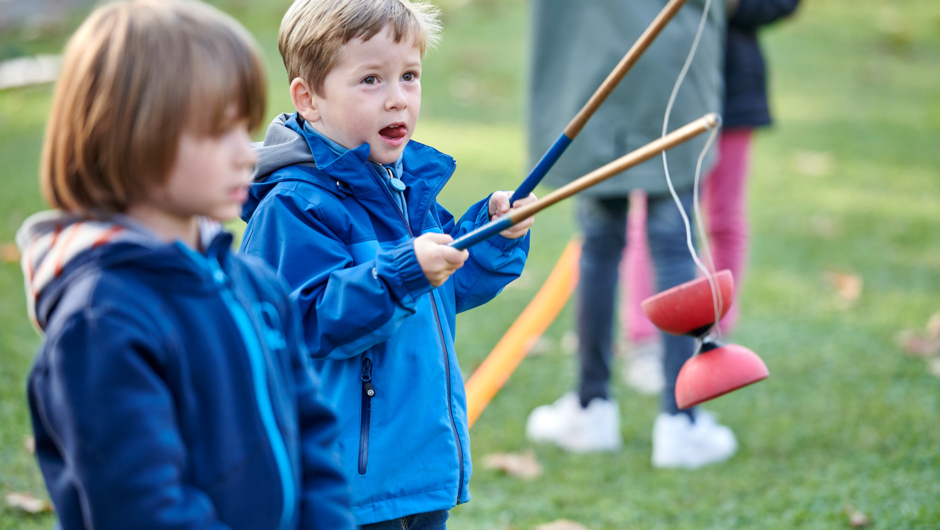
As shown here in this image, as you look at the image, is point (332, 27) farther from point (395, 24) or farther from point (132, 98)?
point (132, 98)

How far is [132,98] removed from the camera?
1065mm

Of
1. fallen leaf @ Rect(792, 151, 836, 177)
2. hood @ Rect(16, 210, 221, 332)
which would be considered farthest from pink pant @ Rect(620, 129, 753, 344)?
fallen leaf @ Rect(792, 151, 836, 177)

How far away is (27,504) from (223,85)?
1.77 metres

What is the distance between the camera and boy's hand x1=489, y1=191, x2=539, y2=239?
173 cm

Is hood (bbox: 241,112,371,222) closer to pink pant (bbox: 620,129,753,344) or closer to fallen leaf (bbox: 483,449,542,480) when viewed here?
fallen leaf (bbox: 483,449,542,480)

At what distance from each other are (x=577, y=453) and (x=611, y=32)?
140 centimetres

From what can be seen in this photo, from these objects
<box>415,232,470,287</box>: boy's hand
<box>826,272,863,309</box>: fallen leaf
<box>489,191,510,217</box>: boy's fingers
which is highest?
<box>489,191,510,217</box>: boy's fingers

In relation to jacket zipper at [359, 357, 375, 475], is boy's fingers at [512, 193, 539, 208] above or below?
above

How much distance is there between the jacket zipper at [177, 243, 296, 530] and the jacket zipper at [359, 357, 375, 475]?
41 cm

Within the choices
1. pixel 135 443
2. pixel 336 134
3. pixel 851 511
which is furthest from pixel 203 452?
pixel 851 511

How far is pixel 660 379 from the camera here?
11.7ft

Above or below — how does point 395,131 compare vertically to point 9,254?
above

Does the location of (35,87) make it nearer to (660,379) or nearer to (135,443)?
(660,379)

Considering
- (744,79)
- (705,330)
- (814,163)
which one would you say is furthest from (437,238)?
(814,163)
